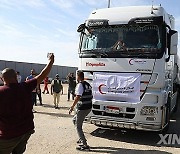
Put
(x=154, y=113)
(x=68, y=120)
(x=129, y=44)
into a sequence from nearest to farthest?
(x=154, y=113)
(x=129, y=44)
(x=68, y=120)

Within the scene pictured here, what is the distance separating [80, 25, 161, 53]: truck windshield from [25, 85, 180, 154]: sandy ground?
2.46m

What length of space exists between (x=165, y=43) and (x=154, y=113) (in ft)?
6.05

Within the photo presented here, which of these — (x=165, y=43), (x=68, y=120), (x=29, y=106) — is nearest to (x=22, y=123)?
(x=29, y=106)

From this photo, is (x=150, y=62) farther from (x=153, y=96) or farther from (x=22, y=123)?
(x=22, y=123)

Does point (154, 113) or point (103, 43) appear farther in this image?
point (103, 43)

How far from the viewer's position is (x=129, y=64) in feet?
25.6

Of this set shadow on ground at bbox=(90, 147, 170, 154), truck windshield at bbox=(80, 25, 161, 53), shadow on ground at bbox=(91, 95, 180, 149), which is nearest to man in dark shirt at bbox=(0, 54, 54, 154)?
shadow on ground at bbox=(90, 147, 170, 154)

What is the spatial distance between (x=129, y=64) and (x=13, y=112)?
4481 mm

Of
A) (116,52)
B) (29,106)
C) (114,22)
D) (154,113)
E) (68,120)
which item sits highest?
(114,22)

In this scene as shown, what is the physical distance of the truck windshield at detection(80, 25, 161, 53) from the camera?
7738 mm

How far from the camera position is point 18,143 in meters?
4.03

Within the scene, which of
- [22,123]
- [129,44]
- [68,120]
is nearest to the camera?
[22,123]

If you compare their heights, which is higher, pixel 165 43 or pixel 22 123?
pixel 165 43

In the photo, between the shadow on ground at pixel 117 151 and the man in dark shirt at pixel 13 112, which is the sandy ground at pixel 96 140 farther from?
the man in dark shirt at pixel 13 112
